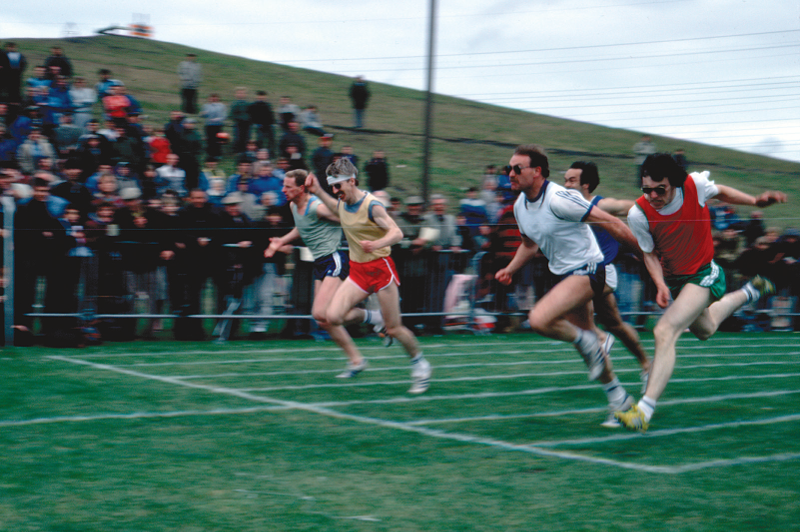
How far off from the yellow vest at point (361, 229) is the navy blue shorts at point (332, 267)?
696 millimetres

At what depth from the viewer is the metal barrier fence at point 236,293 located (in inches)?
407

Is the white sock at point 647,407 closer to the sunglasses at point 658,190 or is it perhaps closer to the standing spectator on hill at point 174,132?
the sunglasses at point 658,190

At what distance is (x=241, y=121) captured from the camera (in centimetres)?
1662

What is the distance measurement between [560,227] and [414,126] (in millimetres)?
35526

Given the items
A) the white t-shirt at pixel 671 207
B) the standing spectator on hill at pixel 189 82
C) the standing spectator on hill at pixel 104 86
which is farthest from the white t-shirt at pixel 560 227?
the standing spectator on hill at pixel 189 82

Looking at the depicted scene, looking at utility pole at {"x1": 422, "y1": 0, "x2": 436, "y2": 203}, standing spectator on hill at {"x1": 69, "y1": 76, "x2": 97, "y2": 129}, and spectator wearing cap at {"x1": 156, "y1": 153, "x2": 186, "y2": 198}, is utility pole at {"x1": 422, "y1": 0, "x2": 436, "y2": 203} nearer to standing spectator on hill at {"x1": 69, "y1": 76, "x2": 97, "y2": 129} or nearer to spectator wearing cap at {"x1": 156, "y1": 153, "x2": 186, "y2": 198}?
spectator wearing cap at {"x1": 156, "y1": 153, "x2": 186, "y2": 198}

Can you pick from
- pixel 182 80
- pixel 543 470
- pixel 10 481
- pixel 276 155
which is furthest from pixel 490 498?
pixel 182 80

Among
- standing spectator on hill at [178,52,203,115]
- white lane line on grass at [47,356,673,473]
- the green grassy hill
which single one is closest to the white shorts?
white lane line on grass at [47,356,673,473]

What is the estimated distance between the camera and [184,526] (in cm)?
384

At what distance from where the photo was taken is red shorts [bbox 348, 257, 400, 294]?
297 inches

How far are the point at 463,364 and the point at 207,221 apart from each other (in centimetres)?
393

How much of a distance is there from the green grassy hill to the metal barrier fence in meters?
15.1

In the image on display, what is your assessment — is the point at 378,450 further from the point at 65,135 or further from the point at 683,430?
the point at 65,135

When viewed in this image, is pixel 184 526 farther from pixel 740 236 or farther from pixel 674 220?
pixel 740 236
